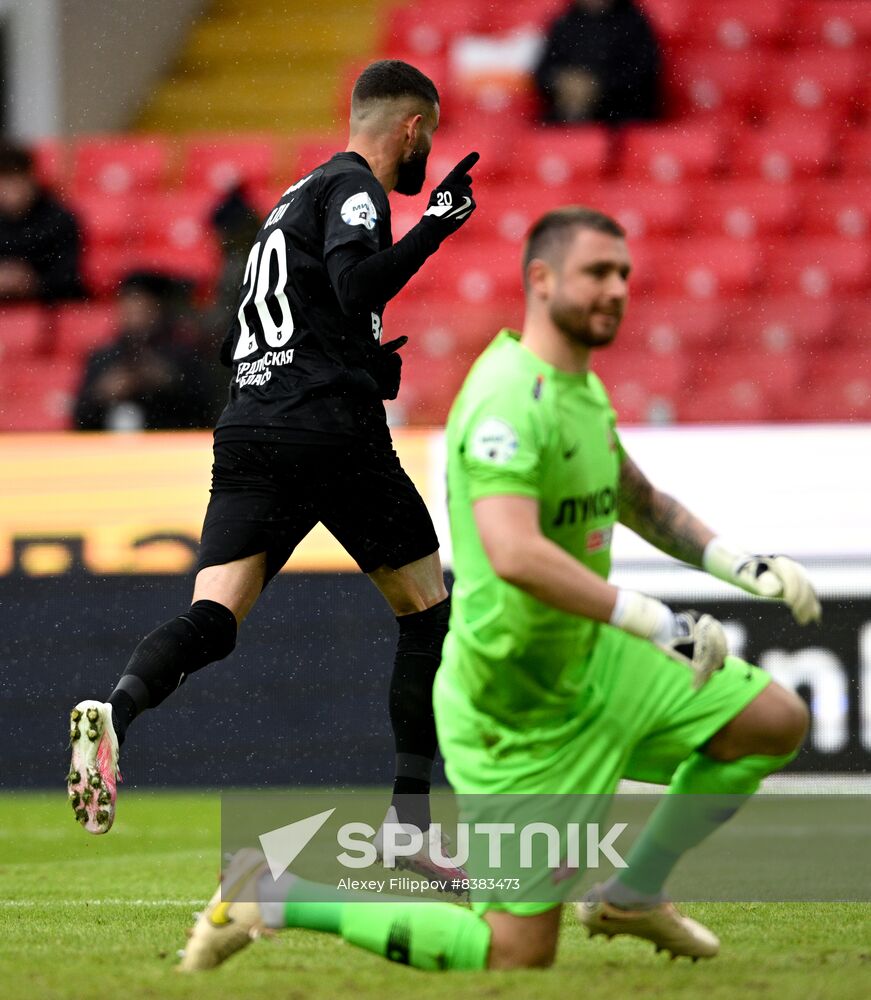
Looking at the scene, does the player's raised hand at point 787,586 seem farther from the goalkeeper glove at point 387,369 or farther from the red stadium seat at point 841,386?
the red stadium seat at point 841,386

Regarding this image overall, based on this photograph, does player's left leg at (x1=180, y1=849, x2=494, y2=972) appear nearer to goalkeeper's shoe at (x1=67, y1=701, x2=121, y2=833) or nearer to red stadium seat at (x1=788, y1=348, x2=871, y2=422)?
goalkeeper's shoe at (x1=67, y1=701, x2=121, y2=833)

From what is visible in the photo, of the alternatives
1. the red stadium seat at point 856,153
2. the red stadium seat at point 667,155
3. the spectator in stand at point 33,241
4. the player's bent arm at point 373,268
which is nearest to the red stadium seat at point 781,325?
the red stadium seat at point 667,155

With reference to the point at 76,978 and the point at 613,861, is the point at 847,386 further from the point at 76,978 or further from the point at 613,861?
the point at 76,978

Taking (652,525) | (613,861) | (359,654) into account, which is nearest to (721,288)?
(359,654)

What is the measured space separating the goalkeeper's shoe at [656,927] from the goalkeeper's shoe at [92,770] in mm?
1267

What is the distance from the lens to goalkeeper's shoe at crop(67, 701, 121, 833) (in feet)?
14.2

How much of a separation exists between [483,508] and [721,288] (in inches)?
291

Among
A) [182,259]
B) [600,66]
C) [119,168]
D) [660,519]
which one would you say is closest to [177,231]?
[182,259]

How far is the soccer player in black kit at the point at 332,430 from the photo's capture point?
4.71 m

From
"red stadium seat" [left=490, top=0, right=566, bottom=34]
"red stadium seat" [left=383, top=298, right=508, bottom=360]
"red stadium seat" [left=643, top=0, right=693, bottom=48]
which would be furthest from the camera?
"red stadium seat" [left=490, top=0, right=566, bottom=34]

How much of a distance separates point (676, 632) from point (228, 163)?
30.3 feet

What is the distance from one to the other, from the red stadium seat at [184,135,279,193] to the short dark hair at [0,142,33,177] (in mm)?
1256

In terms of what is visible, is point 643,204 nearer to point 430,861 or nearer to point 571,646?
point 430,861

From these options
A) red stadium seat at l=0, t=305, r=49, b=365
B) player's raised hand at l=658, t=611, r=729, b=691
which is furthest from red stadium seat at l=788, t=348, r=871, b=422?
player's raised hand at l=658, t=611, r=729, b=691
